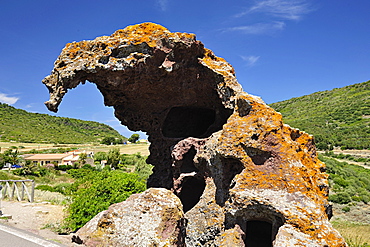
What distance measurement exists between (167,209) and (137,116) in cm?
495

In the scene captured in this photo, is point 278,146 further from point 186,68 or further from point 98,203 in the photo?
point 98,203

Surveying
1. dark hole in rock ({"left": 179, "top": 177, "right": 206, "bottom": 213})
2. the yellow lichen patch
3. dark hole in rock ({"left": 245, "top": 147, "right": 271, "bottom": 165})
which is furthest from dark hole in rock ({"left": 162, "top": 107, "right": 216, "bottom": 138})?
dark hole in rock ({"left": 245, "top": 147, "right": 271, "bottom": 165})

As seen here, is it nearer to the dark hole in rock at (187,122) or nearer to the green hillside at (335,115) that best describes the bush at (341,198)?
the dark hole in rock at (187,122)

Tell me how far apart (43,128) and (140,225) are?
115 metres

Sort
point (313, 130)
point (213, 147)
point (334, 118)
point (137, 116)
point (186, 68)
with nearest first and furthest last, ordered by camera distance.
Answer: point (213, 147)
point (186, 68)
point (137, 116)
point (313, 130)
point (334, 118)

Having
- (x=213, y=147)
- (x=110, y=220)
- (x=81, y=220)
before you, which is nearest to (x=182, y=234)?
(x=110, y=220)

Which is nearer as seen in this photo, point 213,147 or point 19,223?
point 213,147

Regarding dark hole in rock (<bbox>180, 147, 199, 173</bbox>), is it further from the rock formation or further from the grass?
the grass

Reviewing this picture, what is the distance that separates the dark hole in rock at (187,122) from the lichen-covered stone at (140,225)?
4.48 m

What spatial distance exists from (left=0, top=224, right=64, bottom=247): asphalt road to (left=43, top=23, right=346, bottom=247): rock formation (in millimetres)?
1599

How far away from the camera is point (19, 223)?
9109mm

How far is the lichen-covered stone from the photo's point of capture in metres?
5.24

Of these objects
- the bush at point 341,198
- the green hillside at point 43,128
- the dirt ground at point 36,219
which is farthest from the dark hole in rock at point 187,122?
the green hillside at point 43,128

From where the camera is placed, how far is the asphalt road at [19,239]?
247 inches
